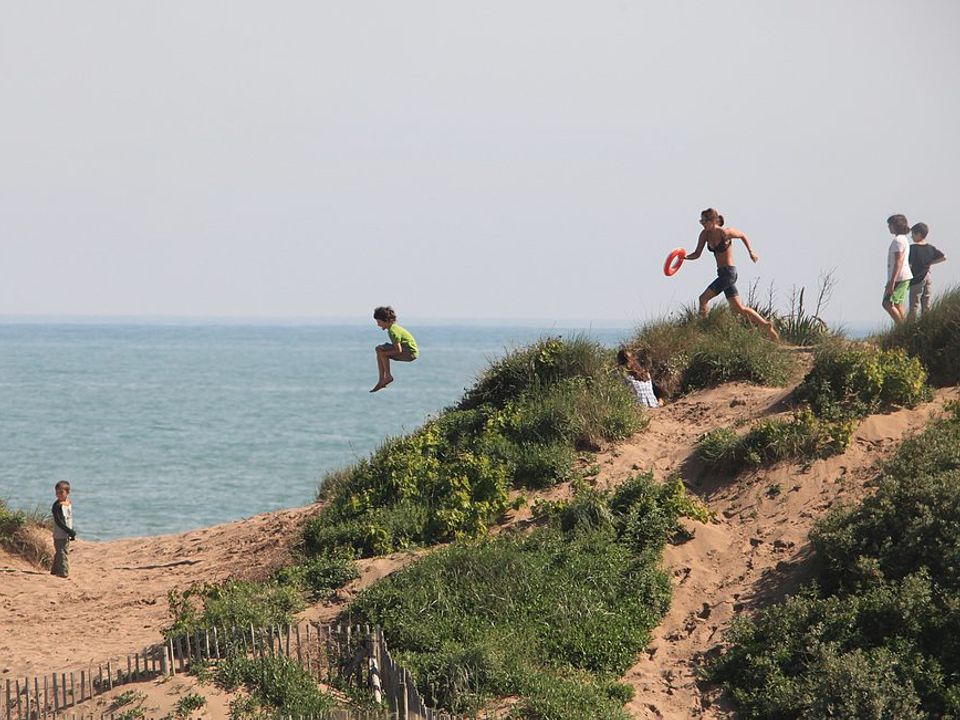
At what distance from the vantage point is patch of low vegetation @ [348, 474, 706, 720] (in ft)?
40.6

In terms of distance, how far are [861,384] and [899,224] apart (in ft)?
11.5

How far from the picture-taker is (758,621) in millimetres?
13266

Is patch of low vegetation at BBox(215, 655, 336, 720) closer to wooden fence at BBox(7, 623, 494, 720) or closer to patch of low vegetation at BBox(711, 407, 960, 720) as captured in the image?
wooden fence at BBox(7, 623, 494, 720)

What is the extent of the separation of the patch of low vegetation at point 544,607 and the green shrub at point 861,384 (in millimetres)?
2504

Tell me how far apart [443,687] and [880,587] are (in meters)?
4.36

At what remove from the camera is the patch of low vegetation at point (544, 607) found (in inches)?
488

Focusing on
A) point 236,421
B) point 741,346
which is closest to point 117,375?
point 236,421

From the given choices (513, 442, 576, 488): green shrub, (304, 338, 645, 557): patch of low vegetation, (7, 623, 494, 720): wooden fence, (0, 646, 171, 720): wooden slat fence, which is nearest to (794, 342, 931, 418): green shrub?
(304, 338, 645, 557): patch of low vegetation

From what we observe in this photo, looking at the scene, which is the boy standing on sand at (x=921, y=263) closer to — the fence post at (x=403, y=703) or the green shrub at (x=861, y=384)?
the green shrub at (x=861, y=384)

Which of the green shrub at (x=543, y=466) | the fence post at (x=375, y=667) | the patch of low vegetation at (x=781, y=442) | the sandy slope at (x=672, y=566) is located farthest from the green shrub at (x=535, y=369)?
the fence post at (x=375, y=667)

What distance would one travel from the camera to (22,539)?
767 inches

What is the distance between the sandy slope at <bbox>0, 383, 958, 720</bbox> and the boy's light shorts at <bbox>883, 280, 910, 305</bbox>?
8.67 ft

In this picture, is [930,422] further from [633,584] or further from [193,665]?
[193,665]

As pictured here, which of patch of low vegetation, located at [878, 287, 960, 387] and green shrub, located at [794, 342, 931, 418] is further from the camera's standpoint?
patch of low vegetation, located at [878, 287, 960, 387]
